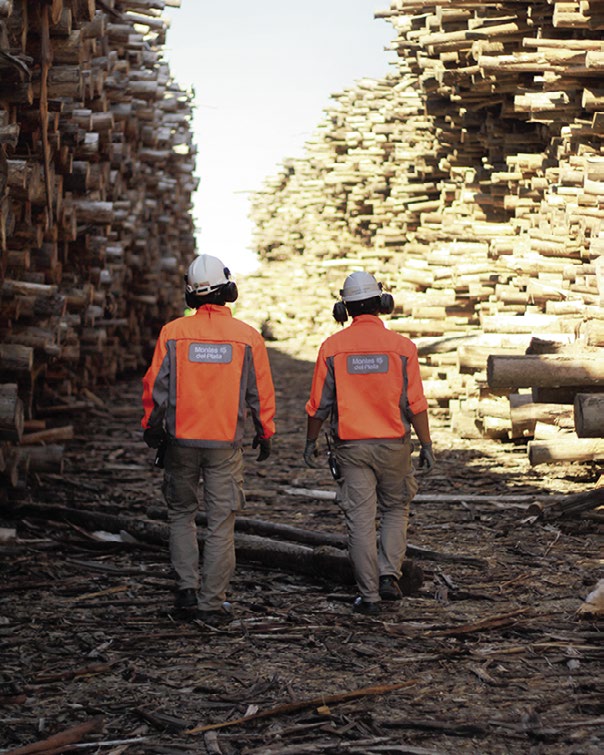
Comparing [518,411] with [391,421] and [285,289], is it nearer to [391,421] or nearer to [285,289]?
[391,421]

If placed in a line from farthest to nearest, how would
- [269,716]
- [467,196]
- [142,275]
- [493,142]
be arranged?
[142,275] → [467,196] → [493,142] → [269,716]

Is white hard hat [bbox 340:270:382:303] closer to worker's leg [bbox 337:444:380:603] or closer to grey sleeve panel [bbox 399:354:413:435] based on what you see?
grey sleeve panel [bbox 399:354:413:435]

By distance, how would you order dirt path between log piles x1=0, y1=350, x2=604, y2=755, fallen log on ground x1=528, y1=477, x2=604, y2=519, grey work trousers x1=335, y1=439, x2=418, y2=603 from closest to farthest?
dirt path between log piles x1=0, y1=350, x2=604, y2=755 → grey work trousers x1=335, y1=439, x2=418, y2=603 → fallen log on ground x1=528, y1=477, x2=604, y2=519

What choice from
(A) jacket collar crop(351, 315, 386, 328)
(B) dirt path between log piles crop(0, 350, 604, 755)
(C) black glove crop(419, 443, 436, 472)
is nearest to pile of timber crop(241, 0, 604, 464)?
(B) dirt path between log piles crop(0, 350, 604, 755)

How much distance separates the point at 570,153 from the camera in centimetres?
1402

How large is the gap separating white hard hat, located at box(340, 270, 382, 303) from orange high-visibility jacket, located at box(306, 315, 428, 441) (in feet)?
0.67

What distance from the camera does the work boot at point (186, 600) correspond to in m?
6.46

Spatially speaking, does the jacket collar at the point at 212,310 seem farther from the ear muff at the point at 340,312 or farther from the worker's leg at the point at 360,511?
the worker's leg at the point at 360,511

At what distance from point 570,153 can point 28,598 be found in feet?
31.6

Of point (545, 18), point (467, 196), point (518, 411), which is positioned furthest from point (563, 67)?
point (467, 196)

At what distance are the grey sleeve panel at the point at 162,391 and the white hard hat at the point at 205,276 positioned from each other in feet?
1.21

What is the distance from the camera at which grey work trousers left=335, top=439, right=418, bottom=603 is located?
6.59 m

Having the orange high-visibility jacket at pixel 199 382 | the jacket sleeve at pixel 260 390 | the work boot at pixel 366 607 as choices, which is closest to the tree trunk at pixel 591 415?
the work boot at pixel 366 607

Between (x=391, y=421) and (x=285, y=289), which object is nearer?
(x=391, y=421)
